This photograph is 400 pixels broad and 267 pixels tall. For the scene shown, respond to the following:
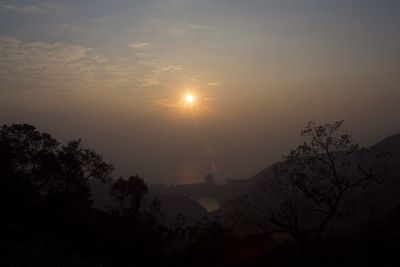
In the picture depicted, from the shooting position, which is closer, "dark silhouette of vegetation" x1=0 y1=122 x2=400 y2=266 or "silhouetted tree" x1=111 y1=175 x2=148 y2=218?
"dark silhouette of vegetation" x1=0 y1=122 x2=400 y2=266

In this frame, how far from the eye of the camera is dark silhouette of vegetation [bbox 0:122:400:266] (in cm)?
3597

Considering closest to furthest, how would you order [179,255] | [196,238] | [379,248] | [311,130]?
[311,130]
[379,248]
[179,255]
[196,238]

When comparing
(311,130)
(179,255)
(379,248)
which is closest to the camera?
(311,130)

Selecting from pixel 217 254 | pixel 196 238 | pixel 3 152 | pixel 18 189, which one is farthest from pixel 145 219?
A: pixel 3 152

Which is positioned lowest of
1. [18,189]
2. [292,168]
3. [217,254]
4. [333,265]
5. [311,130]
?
[333,265]

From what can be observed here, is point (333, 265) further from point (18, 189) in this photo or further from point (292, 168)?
point (18, 189)

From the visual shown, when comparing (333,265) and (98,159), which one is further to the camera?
(98,159)

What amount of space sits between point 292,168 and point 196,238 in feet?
80.2

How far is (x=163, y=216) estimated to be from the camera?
206 feet

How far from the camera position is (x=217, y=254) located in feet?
174

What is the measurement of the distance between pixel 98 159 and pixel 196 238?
18467mm

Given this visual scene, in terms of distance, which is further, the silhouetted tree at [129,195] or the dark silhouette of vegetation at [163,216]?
the silhouetted tree at [129,195]

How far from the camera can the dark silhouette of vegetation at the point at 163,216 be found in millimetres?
35969

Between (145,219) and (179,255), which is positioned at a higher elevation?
(145,219)
